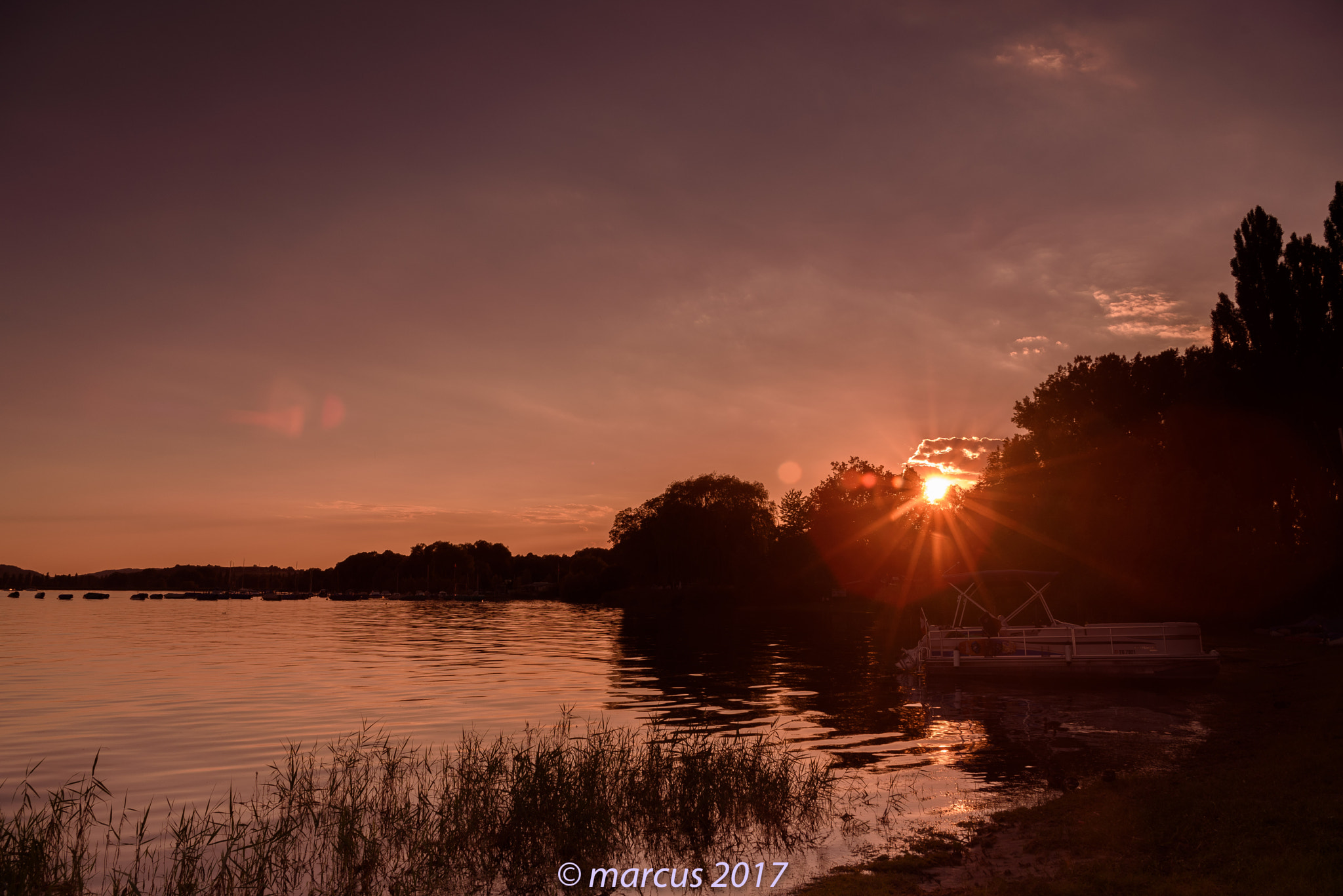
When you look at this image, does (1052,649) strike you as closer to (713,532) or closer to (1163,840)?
(1163,840)

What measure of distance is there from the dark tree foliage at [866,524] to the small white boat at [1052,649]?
66.6 metres

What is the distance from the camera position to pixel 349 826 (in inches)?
448

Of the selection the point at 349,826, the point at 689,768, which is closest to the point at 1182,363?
the point at 689,768

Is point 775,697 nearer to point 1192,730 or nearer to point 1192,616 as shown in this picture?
point 1192,730

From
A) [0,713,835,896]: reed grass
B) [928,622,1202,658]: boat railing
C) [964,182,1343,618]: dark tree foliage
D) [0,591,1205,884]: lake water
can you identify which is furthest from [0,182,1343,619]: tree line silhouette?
[0,713,835,896]: reed grass

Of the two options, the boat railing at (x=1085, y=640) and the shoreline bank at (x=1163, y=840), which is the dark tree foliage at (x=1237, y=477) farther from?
the shoreline bank at (x=1163, y=840)

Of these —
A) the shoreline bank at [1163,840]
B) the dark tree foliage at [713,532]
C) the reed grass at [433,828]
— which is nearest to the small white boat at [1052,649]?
the shoreline bank at [1163,840]

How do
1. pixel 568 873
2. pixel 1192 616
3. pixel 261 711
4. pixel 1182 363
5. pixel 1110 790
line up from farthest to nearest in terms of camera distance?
pixel 1182 363
pixel 1192 616
pixel 261 711
pixel 1110 790
pixel 568 873

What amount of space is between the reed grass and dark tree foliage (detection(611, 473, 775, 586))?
112 m

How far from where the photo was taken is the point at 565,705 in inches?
1115

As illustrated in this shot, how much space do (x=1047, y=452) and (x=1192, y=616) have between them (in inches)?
816

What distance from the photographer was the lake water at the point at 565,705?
16.9 metres

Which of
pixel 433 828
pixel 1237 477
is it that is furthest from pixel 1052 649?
pixel 1237 477

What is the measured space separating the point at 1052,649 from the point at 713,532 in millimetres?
96311
